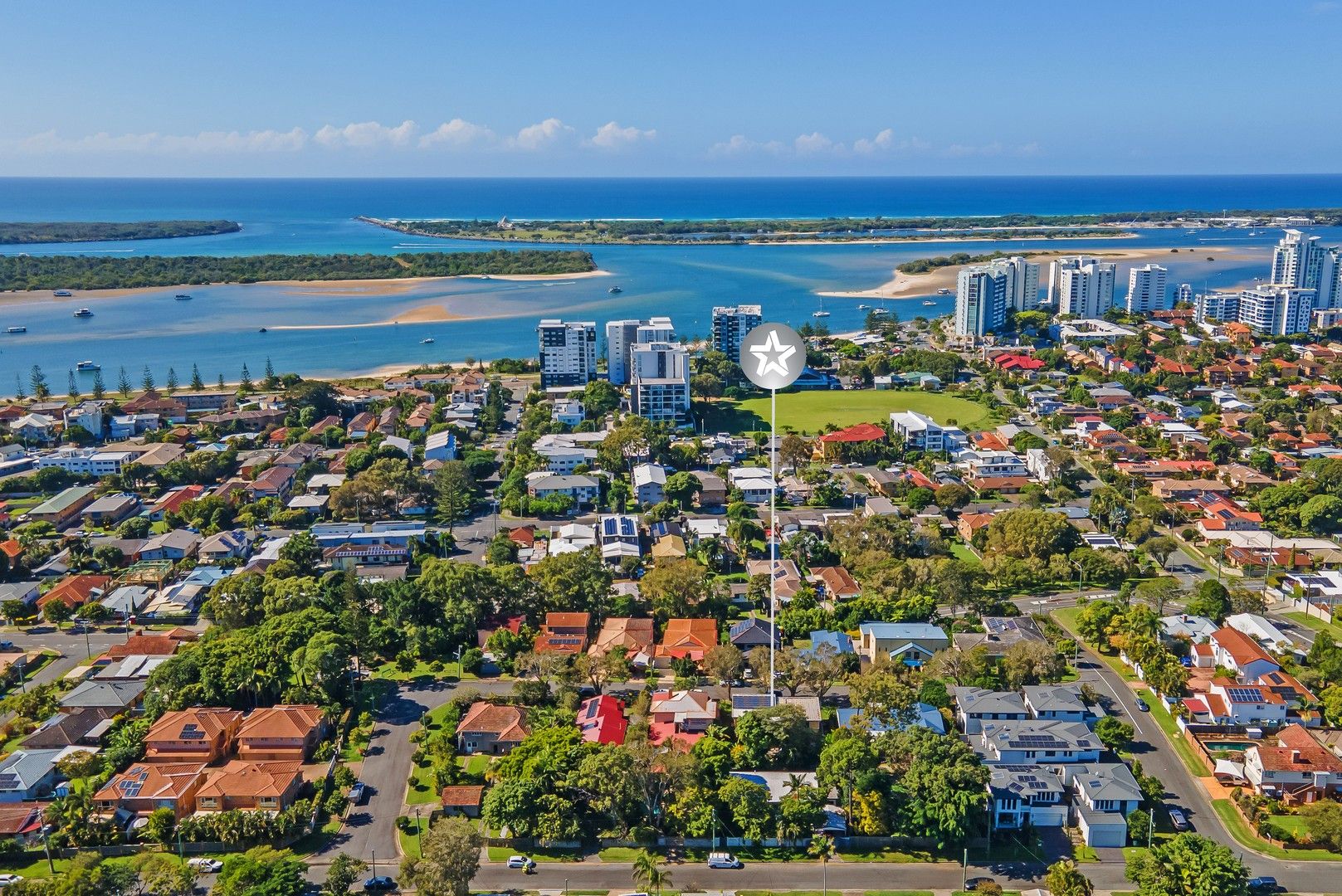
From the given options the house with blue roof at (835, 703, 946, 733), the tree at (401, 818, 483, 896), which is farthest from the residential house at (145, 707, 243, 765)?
the house with blue roof at (835, 703, 946, 733)

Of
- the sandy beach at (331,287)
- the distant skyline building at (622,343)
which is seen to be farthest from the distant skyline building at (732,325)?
the sandy beach at (331,287)

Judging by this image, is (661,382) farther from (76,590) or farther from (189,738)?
(189,738)

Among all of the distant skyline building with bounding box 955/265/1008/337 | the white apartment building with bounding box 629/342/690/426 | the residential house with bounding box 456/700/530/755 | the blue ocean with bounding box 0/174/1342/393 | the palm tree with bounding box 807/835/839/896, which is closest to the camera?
the palm tree with bounding box 807/835/839/896

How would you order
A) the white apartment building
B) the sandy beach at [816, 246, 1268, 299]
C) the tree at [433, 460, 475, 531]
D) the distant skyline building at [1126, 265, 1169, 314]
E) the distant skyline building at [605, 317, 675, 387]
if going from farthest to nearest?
the sandy beach at [816, 246, 1268, 299]
the distant skyline building at [1126, 265, 1169, 314]
the distant skyline building at [605, 317, 675, 387]
the white apartment building
the tree at [433, 460, 475, 531]

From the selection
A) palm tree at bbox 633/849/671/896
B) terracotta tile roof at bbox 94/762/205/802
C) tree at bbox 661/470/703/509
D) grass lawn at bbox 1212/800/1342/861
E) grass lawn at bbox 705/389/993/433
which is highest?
grass lawn at bbox 705/389/993/433

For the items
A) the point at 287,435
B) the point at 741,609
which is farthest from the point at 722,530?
the point at 287,435

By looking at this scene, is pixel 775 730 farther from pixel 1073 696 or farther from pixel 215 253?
pixel 215 253

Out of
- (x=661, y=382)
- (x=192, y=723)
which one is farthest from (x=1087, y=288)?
(x=192, y=723)

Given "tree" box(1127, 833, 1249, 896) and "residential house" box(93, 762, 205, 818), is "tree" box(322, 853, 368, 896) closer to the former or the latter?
"residential house" box(93, 762, 205, 818)
